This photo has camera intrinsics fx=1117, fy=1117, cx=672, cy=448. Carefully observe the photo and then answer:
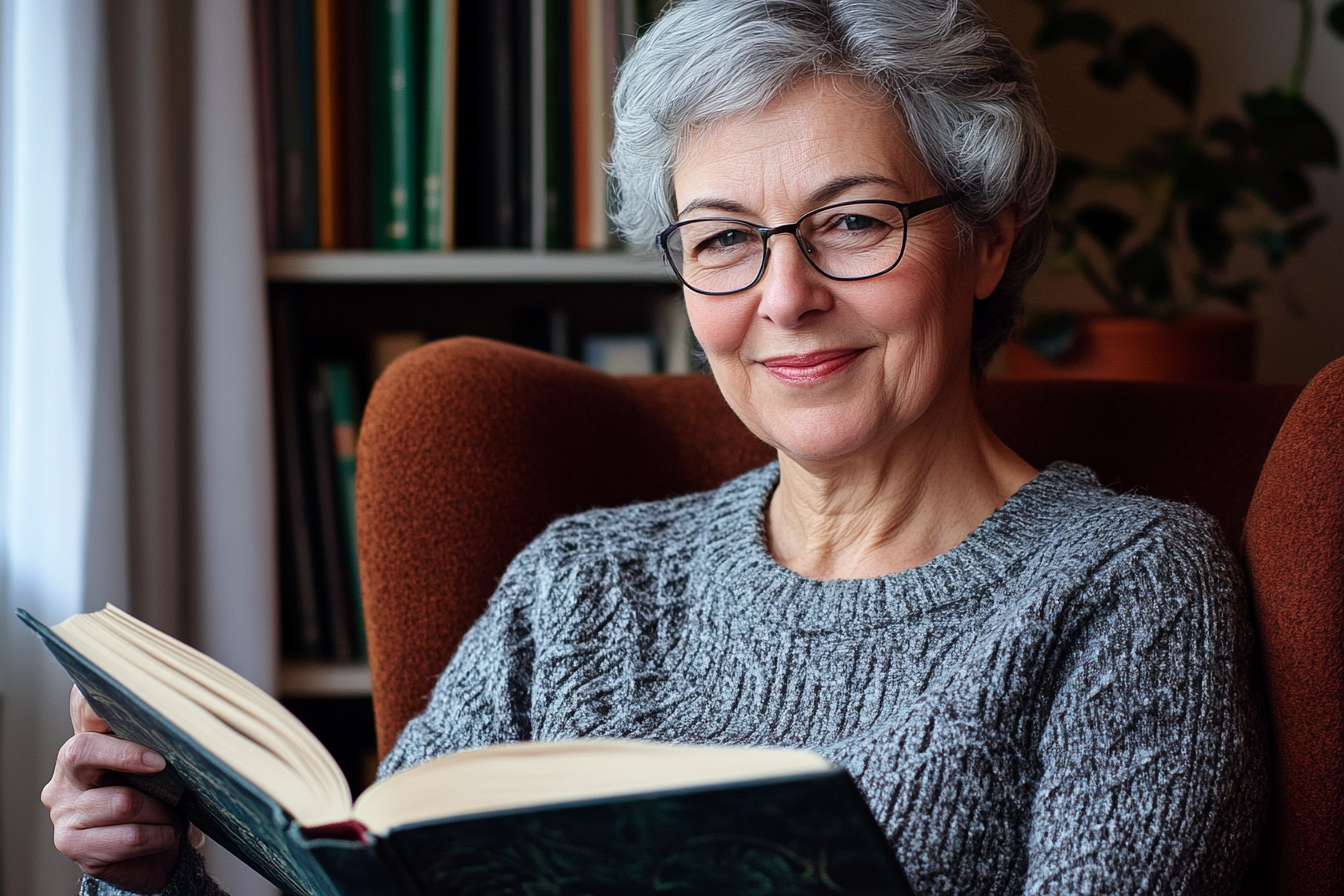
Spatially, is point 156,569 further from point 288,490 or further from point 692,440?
point 692,440

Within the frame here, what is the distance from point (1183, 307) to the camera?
173 cm

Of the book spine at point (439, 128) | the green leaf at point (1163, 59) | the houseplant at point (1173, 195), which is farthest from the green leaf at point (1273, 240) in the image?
the book spine at point (439, 128)

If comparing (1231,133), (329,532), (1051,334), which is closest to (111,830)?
(329,532)

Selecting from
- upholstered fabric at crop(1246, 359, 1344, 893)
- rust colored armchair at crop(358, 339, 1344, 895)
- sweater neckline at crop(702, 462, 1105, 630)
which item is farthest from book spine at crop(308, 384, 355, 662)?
upholstered fabric at crop(1246, 359, 1344, 893)

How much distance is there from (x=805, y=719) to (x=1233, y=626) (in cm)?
34

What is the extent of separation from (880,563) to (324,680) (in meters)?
1.02

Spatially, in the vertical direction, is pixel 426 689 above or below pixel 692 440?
below

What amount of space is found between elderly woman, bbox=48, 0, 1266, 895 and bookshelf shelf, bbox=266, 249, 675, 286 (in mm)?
486

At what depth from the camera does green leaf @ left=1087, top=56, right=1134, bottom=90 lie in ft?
6.12

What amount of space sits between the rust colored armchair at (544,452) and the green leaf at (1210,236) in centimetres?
76

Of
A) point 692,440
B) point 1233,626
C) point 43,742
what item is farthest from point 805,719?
point 43,742

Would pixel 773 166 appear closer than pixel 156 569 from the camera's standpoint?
Yes

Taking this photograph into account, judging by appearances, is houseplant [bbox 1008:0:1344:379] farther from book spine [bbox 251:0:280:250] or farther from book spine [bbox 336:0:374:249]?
book spine [bbox 251:0:280:250]

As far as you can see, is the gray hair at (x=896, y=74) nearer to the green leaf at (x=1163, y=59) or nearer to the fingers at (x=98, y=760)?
the fingers at (x=98, y=760)
